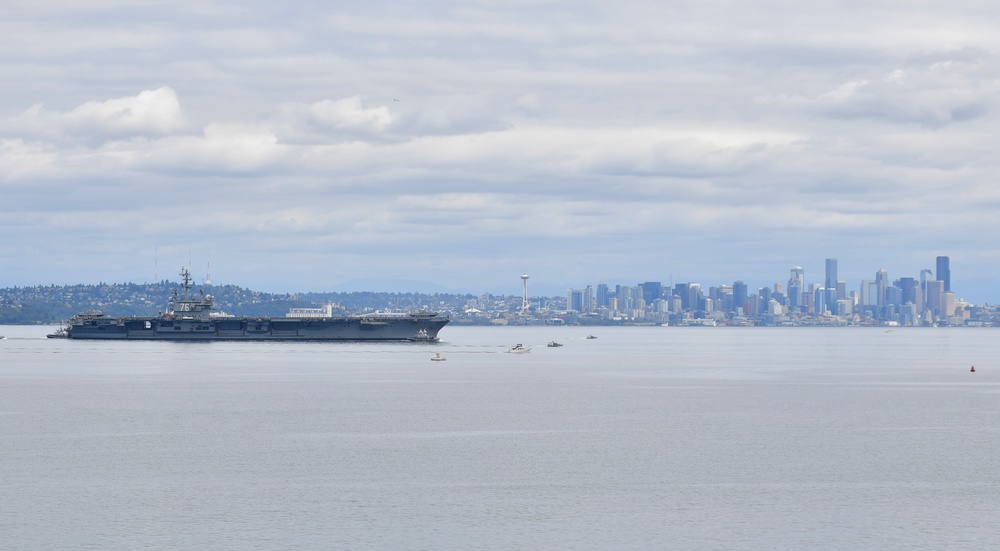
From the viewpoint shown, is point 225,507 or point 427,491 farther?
point 427,491

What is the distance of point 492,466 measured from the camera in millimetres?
55062

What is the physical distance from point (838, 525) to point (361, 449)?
85.5 feet

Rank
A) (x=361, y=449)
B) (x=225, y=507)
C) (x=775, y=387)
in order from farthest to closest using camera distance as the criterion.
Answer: (x=775, y=387)
(x=361, y=449)
(x=225, y=507)

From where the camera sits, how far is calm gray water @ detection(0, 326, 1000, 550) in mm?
40750

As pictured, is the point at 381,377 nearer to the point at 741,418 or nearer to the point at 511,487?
the point at 741,418

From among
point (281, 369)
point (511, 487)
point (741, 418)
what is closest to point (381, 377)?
point (281, 369)

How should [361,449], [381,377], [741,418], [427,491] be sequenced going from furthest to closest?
[381,377], [741,418], [361,449], [427,491]

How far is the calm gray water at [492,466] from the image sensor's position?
→ 40750 mm

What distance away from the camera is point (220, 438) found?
65.8 meters

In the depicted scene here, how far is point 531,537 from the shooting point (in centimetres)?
3991

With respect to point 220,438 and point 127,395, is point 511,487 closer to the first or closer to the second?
point 220,438

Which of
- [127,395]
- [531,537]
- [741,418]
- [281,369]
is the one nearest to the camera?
[531,537]

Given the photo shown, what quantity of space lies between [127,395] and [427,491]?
2121 inches

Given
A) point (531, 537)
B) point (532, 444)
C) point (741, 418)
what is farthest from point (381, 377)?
point (531, 537)
